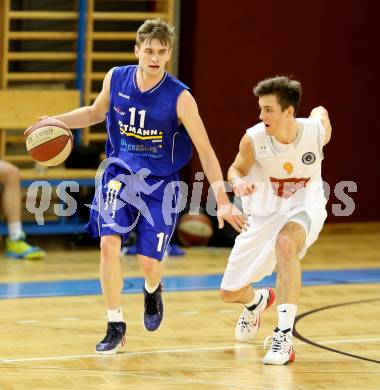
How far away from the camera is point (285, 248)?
625 cm

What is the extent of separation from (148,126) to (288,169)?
0.87 metres

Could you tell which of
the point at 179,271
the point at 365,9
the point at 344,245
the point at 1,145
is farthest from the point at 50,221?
the point at 365,9

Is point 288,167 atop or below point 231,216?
atop

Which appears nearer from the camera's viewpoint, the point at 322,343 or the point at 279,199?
the point at 279,199

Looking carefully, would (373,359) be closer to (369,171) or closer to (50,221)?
(50,221)

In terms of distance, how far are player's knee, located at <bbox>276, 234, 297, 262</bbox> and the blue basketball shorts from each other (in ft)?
2.24

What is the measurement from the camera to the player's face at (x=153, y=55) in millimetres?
6289

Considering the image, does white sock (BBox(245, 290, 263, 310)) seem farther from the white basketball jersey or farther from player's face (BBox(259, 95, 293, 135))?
player's face (BBox(259, 95, 293, 135))

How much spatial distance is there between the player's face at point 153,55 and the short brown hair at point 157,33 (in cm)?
2

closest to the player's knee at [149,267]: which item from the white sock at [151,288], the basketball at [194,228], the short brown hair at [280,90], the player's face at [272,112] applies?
the white sock at [151,288]

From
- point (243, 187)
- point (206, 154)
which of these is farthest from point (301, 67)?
point (243, 187)

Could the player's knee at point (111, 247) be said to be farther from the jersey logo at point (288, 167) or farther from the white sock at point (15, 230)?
the white sock at point (15, 230)

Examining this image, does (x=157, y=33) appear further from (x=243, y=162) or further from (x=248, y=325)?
(x=248, y=325)

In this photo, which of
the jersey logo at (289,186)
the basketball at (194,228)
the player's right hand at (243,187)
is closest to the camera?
the player's right hand at (243,187)
